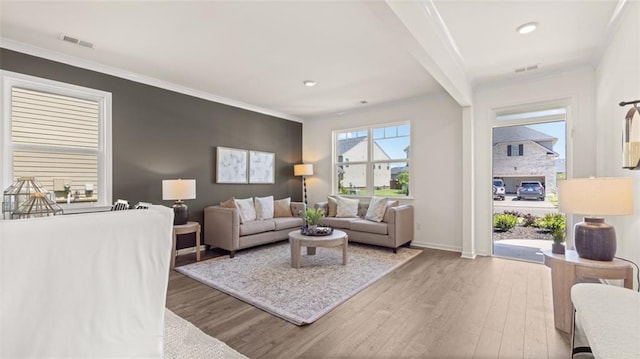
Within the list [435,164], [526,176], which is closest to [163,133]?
[435,164]

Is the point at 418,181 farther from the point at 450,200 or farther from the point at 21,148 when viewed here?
the point at 21,148

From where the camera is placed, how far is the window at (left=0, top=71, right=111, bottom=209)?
311 centimetres

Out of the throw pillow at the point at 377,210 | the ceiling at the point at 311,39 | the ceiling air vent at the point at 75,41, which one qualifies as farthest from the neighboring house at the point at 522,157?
A: the ceiling air vent at the point at 75,41

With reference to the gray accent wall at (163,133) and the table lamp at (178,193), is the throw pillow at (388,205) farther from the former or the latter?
the table lamp at (178,193)

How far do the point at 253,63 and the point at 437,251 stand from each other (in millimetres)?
3884

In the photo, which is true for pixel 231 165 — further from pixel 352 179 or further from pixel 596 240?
pixel 596 240

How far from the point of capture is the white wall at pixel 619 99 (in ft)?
7.32

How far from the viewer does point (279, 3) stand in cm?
235

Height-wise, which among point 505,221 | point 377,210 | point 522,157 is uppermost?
point 522,157

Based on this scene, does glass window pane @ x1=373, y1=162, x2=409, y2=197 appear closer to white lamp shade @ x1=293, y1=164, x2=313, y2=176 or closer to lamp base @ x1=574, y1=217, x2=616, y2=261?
white lamp shade @ x1=293, y1=164, x2=313, y2=176

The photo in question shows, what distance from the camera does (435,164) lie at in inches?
193

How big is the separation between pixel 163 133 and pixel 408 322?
4.04 meters

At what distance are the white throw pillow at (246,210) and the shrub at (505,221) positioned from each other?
4400 millimetres

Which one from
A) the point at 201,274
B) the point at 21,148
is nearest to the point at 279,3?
the point at 201,274
